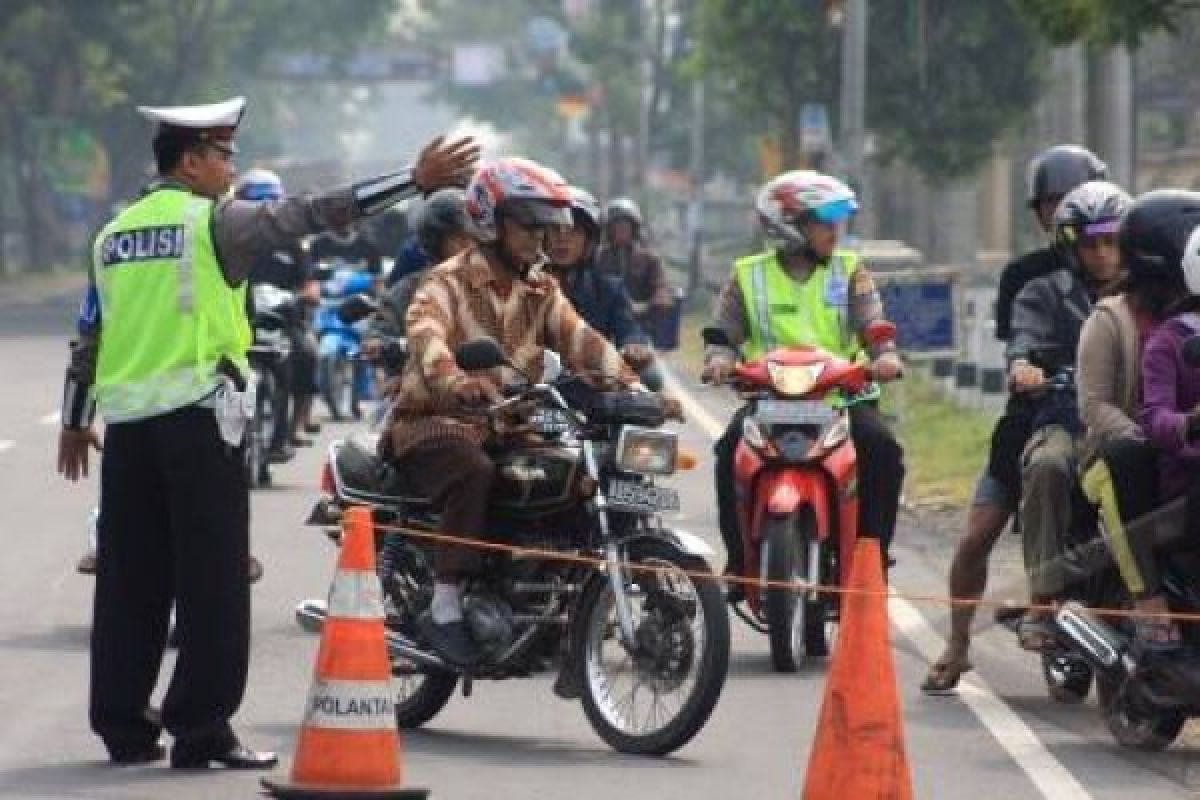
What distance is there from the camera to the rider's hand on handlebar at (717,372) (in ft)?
43.6

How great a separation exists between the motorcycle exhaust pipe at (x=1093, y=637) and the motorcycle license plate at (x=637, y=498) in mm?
1294

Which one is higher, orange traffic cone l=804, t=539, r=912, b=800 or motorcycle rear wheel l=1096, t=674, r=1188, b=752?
orange traffic cone l=804, t=539, r=912, b=800

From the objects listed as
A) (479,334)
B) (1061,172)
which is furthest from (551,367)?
(1061,172)

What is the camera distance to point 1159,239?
11078 millimetres

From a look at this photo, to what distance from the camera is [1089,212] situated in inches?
472

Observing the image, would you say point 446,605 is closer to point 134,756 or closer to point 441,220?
point 134,756

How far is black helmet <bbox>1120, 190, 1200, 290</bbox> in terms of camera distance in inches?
434

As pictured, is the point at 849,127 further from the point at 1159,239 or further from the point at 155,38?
the point at 155,38

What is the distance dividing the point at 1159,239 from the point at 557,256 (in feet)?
12.0

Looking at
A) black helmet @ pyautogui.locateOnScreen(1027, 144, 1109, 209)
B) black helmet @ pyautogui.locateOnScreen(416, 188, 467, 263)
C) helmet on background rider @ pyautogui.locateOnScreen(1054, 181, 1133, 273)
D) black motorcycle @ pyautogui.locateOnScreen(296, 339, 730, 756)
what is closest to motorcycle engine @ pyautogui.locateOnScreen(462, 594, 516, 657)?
black motorcycle @ pyautogui.locateOnScreen(296, 339, 730, 756)

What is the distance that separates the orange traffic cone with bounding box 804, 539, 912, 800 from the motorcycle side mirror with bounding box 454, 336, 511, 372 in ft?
5.63

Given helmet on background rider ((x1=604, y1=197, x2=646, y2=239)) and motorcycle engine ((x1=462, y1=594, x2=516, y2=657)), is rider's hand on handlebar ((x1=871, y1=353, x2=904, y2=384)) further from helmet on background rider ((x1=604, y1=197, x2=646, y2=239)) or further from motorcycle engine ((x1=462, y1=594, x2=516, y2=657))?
helmet on background rider ((x1=604, y1=197, x2=646, y2=239))

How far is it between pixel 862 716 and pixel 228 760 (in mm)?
2007

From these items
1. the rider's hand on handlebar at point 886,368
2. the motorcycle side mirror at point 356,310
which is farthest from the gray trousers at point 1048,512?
the motorcycle side mirror at point 356,310
